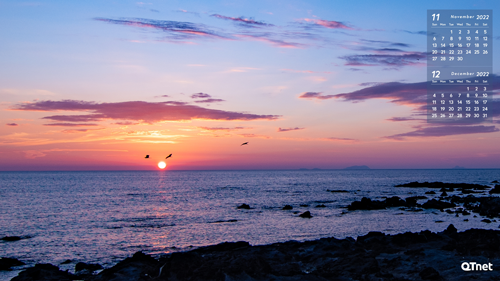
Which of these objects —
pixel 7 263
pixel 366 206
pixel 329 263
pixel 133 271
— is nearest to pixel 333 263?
pixel 329 263

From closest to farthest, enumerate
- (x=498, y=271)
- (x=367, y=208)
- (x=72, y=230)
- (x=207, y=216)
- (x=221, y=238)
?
1. (x=498, y=271)
2. (x=221, y=238)
3. (x=72, y=230)
4. (x=207, y=216)
5. (x=367, y=208)

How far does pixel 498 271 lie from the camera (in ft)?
56.7

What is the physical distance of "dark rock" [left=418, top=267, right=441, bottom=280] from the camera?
56.6 feet

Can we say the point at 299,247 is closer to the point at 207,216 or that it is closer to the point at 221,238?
the point at 221,238

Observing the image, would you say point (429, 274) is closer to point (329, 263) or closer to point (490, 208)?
point (329, 263)

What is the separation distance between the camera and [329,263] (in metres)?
20.7

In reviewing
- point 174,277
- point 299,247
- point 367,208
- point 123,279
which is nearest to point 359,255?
point 299,247

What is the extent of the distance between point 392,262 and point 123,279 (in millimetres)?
14426

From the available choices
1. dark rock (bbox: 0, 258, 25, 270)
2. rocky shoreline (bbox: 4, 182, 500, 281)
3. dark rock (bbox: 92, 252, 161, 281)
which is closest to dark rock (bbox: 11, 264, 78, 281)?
rocky shoreline (bbox: 4, 182, 500, 281)

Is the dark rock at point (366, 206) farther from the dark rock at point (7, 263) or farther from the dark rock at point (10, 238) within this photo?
the dark rock at point (7, 263)

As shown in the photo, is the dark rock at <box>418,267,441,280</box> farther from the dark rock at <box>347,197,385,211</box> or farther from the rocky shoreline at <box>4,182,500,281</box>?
the dark rock at <box>347,197,385,211</box>

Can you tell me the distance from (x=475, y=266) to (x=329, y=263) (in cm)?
718

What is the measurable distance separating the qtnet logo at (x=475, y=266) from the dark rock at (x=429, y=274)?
5.48ft

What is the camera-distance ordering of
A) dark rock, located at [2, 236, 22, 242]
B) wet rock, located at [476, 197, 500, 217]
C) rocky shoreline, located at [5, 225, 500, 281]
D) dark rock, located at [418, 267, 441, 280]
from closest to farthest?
1. dark rock, located at [418, 267, 441, 280]
2. rocky shoreline, located at [5, 225, 500, 281]
3. dark rock, located at [2, 236, 22, 242]
4. wet rock, located at [476, 197, 500, 217]
